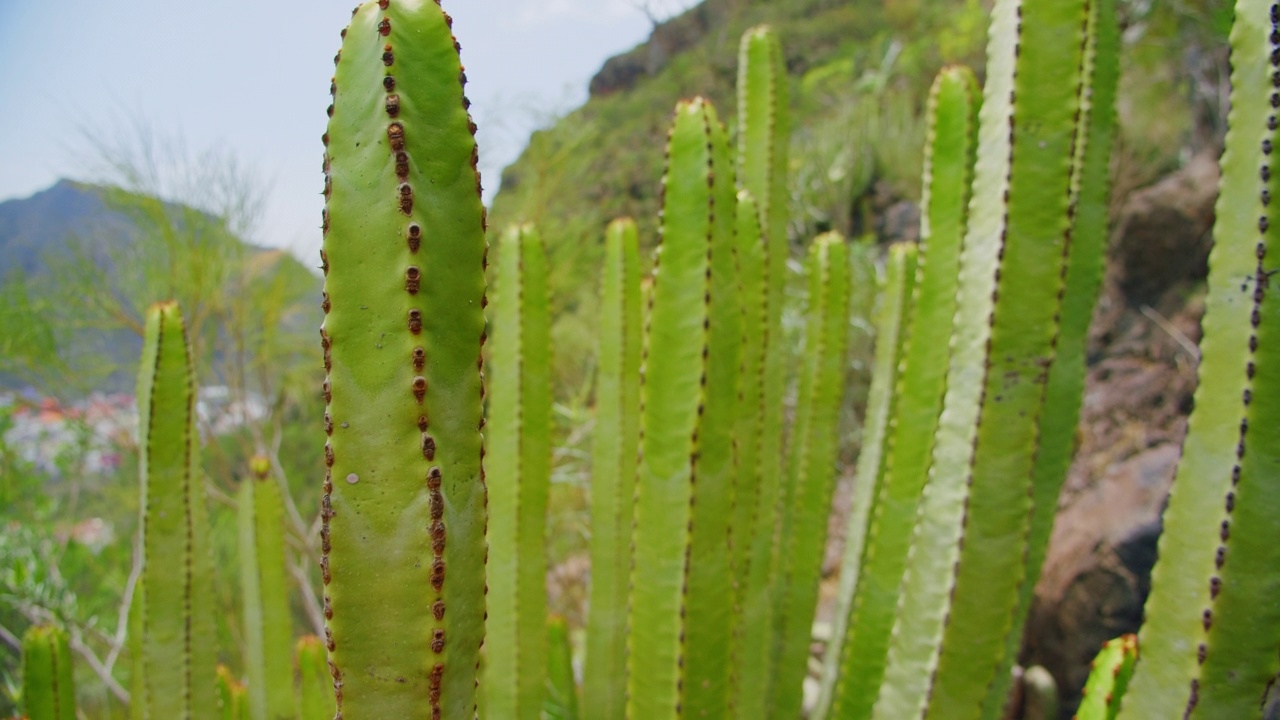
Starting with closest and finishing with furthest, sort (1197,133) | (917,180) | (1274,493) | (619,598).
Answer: (1274,493) → (619,598) → (1197,133) → (917,180)

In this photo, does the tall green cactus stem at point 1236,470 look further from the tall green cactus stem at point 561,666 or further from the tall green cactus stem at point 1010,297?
the tall green cactus stem at point 561,666

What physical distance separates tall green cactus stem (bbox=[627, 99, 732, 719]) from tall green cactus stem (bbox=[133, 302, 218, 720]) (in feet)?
3.40

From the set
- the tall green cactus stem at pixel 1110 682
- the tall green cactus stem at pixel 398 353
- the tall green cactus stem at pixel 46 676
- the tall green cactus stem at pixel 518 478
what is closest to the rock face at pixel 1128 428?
the tall green cactus stem at pixel 1110 682

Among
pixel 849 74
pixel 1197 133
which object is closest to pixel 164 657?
pixel 1197 133

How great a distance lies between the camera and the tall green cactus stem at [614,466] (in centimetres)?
221

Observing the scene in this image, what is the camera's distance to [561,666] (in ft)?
8.82

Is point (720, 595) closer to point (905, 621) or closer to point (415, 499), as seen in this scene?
point (905, 621)

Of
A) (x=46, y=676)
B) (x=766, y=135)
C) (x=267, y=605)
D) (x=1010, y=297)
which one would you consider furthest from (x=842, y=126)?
(x=46, y=676)

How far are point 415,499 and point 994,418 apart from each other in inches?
41.6

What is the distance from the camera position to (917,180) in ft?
25.1

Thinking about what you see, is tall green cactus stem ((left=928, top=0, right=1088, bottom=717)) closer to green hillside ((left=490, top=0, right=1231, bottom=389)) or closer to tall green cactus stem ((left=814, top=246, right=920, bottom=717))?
tall green cactus stem ((left=814, top=246, right=920, bottom=717))

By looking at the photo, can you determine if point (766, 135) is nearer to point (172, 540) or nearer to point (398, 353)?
point (398, 353)

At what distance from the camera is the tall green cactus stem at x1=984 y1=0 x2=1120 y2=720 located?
5.27 ft

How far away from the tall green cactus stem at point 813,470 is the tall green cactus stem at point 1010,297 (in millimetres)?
827
